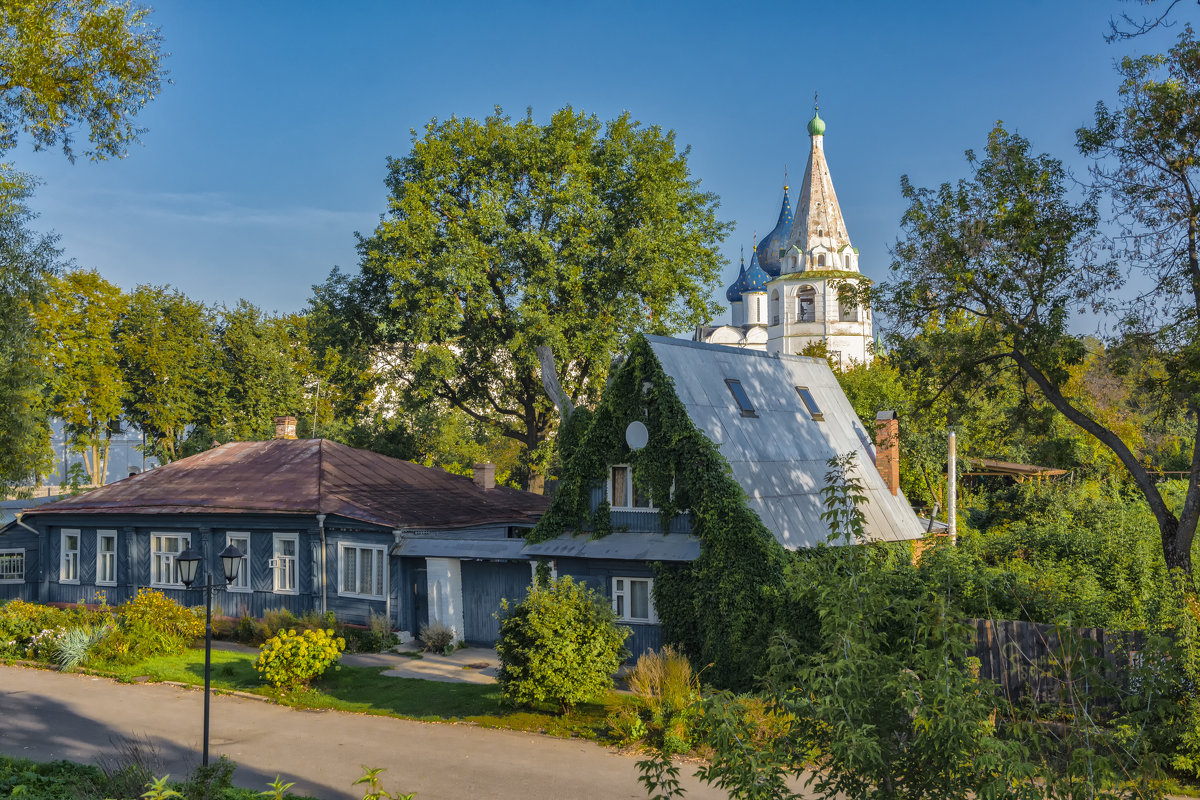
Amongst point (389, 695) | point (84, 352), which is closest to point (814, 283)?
point (84, 352)

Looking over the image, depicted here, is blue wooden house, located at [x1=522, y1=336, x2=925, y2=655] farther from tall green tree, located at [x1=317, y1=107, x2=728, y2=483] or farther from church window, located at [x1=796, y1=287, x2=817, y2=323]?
church window, located at [x1=796, y1=287, x2=817, y2=323]

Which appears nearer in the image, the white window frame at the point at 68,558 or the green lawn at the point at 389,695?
the green lawn at the point at 389,695

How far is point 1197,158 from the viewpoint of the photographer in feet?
56.2

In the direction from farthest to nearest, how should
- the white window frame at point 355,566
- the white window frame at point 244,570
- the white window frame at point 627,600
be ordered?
1. the white window frame at point 244,570
2. the white window frame at point 355,566
3. the white window frame at point 627,600

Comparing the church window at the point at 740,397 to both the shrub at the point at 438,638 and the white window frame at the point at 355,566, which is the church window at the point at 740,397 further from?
the white window frame at the point at 355,566

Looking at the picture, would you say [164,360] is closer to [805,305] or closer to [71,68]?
[71,68]

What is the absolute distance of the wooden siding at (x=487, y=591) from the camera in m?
23.3

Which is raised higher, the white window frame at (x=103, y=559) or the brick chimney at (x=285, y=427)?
the brick chimney at (x=285, y=427)

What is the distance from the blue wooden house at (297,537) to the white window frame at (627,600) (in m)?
3.28

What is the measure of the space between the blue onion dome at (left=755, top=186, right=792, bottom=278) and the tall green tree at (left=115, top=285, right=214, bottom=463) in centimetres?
6821

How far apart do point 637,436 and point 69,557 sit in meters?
20.1

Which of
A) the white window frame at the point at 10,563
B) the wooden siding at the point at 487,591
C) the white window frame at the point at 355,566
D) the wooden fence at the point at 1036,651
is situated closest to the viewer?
the wooden fence at the point at 1036,651

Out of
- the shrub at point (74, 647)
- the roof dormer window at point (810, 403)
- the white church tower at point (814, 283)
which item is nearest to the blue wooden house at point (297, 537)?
the shrub at point (74, 647)

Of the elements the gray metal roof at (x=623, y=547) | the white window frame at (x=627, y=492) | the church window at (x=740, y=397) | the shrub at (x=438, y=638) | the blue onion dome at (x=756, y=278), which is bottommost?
the shrub at (x=438, y=638)
